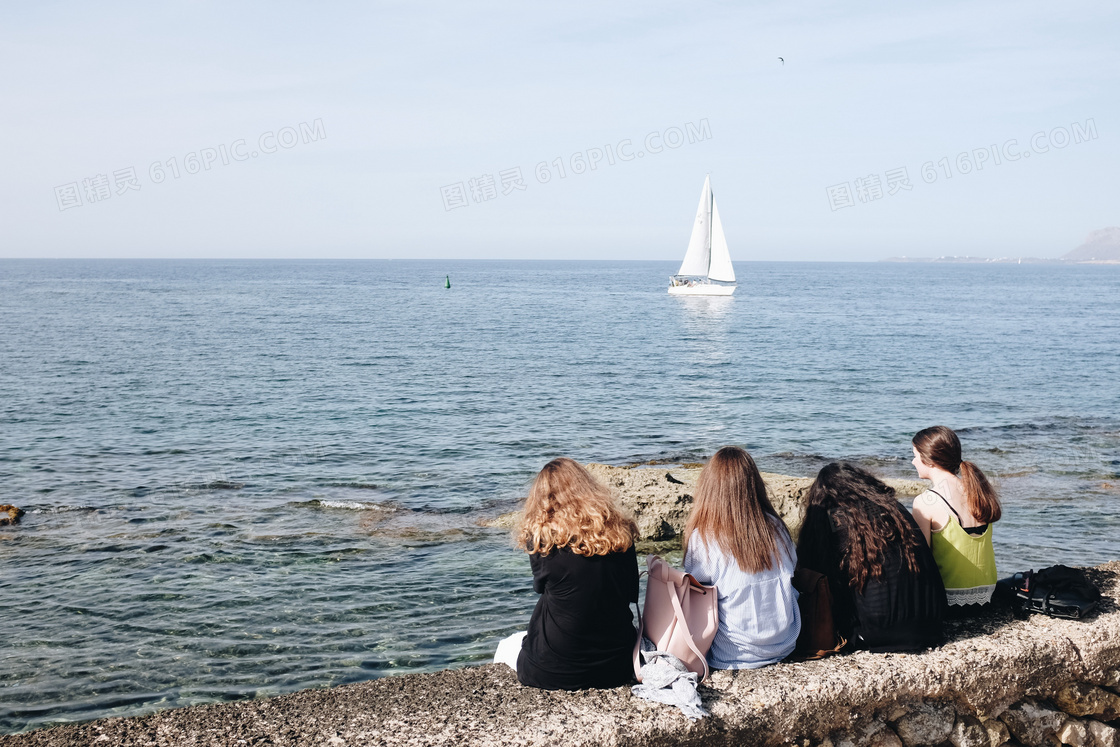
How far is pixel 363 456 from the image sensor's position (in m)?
17.7

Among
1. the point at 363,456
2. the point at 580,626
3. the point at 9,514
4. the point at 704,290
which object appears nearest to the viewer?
the point at 580,626

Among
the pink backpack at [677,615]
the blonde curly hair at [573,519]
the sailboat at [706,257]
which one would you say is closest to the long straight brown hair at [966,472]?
the pink backpack at [677,615]

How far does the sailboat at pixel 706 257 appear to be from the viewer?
71.8 meters

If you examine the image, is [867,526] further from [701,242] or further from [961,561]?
[701,242]

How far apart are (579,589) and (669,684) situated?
640 mm

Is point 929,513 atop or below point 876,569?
atop

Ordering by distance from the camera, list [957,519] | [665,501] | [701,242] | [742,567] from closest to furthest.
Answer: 1. [742,567]
2. [957,519]
3. [665,501]
4. [701,242]

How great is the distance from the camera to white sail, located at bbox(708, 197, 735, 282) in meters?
73.2

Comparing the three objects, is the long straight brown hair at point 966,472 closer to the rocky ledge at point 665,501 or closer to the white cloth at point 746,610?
the white cloth at point 746,610

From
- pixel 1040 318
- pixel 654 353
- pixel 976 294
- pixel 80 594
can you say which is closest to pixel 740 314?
pixel 1040 318

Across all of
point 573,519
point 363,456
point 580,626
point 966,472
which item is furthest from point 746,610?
point 363,456

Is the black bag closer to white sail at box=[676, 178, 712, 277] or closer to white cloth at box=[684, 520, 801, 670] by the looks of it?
white cloth at box=[684, 520, 801, 670]

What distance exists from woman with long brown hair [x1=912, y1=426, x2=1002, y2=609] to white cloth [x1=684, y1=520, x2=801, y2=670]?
1120 millimetres

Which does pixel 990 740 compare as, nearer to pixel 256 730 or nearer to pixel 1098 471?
pixel 256 730
